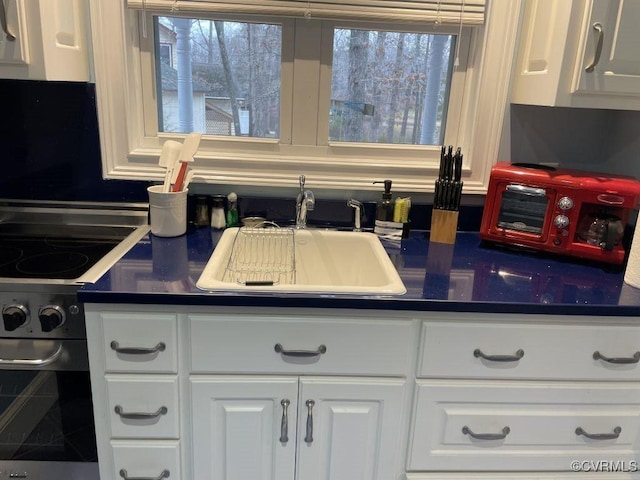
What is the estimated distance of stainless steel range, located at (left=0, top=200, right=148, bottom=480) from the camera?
120cm

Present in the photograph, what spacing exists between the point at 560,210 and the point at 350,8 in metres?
0.92

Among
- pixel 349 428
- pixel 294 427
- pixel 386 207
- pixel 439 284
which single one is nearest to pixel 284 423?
pixel 294 427

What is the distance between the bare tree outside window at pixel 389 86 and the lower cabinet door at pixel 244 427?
0.98m

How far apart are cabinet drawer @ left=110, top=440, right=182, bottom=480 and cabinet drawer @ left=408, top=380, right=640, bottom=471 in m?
0.64

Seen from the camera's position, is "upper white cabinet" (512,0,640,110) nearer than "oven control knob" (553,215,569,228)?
Yes

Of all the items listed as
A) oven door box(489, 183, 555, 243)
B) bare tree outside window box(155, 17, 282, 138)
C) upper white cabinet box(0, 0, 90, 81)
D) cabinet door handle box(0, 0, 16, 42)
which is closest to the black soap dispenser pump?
oven door box(489, 183, 555, 243)

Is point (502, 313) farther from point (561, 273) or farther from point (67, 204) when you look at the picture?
point (67, 204)

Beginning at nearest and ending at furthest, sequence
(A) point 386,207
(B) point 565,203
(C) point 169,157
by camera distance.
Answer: (B) point 565,203 < (C) point 169,157 < (A) point 386,207

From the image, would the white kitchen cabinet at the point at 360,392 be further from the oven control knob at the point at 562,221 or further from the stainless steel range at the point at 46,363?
the oven control knob at the point at 562,221

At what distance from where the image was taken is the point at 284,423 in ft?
4.21

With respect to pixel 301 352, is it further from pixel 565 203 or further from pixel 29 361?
pixel 565 203

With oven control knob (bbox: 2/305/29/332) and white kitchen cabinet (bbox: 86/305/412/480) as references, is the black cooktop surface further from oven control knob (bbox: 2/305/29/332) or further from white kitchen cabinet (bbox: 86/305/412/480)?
white kitchen cabinet (bbox: 86/305/412/480)

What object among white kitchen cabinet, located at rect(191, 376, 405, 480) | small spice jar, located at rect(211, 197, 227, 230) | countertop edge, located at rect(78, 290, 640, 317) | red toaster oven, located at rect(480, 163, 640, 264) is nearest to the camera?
countertop edge, located at rect(78, 290, 640, 317)

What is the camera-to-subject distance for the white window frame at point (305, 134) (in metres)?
1.64
